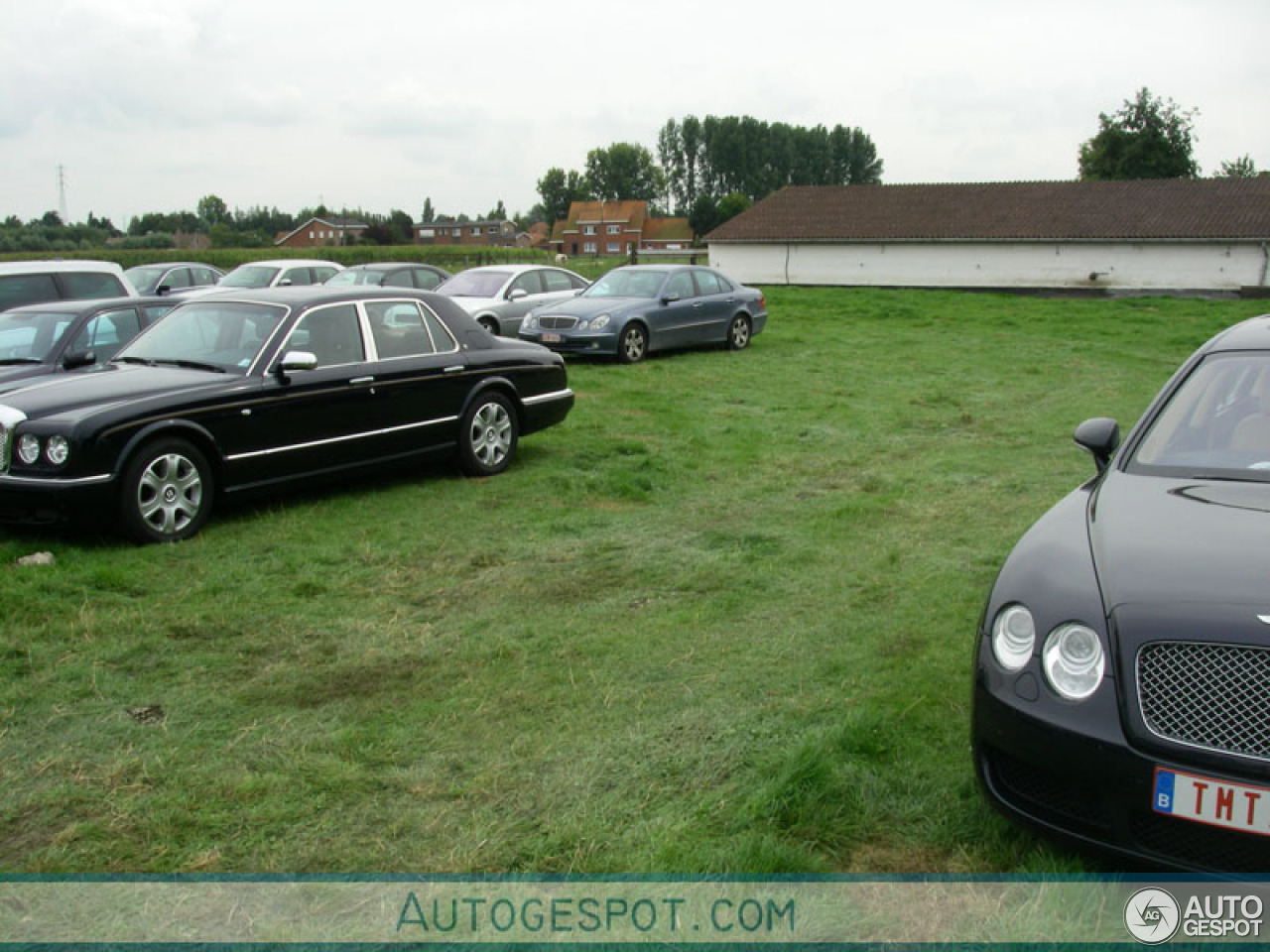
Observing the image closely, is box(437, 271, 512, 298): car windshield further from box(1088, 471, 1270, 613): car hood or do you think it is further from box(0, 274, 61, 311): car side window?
box(1088, 471, 1270, 613): car hood

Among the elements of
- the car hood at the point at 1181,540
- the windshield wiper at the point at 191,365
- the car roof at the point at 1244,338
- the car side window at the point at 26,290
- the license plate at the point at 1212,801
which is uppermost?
the car side window at the point at 26,290

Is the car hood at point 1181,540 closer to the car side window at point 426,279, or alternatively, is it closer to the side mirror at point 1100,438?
the side mirror at point 1100,438

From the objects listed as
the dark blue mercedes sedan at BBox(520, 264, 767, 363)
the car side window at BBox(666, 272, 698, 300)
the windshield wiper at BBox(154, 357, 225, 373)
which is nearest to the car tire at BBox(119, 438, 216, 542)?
the windshield wiper at BBox(154, 357, 225, 373)

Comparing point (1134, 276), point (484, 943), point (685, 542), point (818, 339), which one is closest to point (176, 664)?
point (484, 943)

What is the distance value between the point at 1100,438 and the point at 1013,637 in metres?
1.72

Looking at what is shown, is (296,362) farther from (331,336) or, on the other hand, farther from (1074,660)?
(1074,660)

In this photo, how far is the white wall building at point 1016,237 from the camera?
39.3 metres

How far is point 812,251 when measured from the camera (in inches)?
1774

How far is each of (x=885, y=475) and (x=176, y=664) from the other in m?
6.22

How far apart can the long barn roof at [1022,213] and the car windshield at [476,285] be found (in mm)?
27899

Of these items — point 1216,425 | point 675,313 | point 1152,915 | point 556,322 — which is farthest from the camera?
point 675,313

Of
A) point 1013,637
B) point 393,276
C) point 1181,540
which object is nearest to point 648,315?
point 393,276

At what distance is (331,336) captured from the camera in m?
8.43

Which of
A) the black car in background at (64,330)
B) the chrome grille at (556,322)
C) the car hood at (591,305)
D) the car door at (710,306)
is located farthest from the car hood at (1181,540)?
the car door at (710,306)
